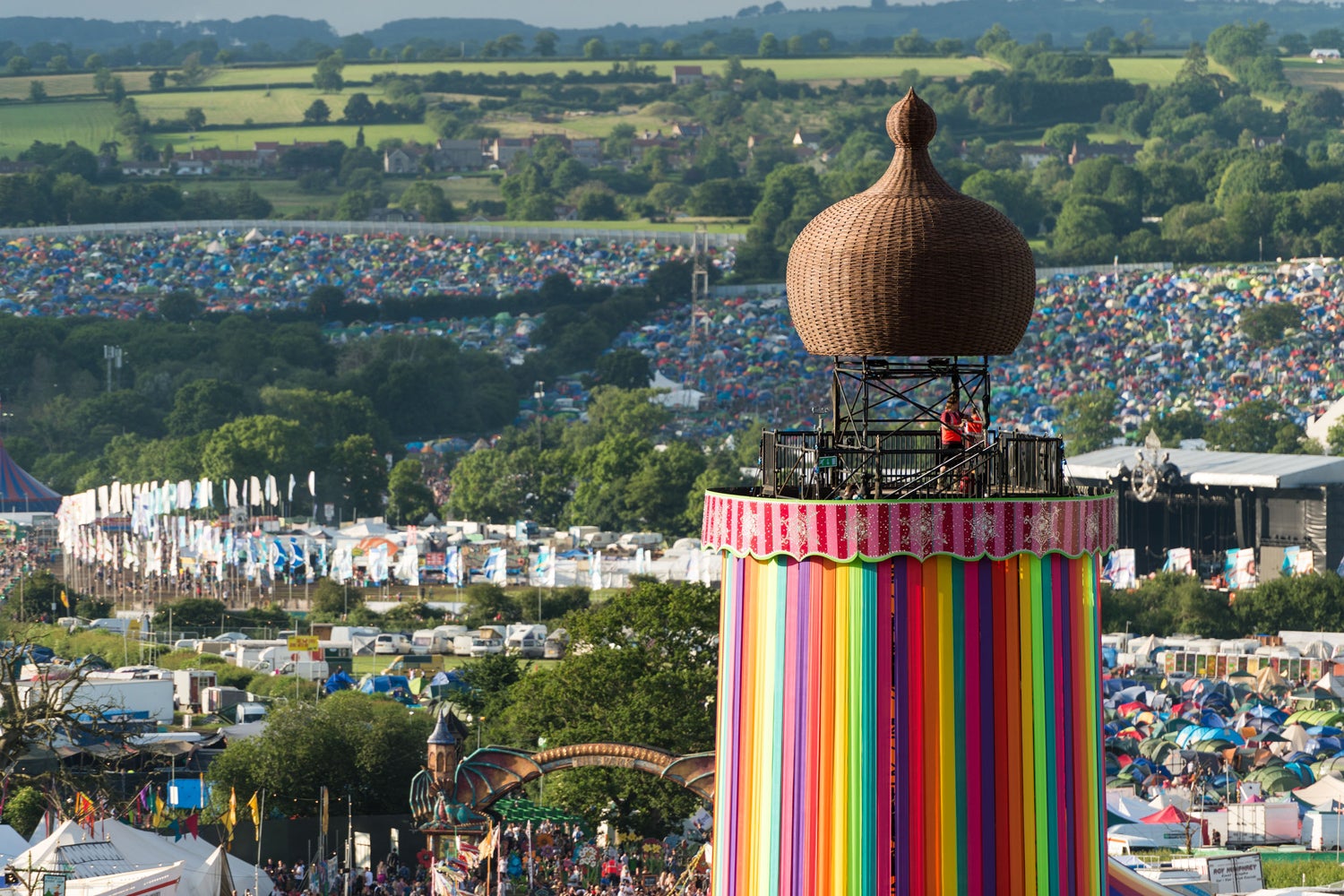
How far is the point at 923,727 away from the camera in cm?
1599

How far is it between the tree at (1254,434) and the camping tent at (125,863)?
99212mm

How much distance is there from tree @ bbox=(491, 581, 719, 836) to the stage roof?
172 ft

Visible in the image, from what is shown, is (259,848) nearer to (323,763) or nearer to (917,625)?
(323,763)

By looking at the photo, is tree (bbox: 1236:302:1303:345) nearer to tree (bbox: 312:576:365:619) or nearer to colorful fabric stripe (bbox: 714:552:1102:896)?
tree (bbox: 312:576:365:619)

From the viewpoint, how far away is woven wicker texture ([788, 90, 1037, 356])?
16.1 meters

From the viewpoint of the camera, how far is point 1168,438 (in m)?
136

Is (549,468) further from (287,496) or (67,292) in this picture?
(67,292)

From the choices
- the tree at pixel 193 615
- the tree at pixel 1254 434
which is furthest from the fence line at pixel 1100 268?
the tree at pixel 193 615

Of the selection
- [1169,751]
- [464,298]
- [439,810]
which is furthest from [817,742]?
[464,298]

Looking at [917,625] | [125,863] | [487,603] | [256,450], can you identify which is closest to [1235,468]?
[487,603]

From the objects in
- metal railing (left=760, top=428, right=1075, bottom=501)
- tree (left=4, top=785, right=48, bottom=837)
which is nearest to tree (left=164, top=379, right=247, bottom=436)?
tree (left=4, top=785, right=48, bottom=837)

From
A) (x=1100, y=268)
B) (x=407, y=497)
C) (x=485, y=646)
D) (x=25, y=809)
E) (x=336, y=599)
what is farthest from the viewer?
(x=1100, y=268)

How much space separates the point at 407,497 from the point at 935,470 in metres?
108

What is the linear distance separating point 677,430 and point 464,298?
4735 centimetres
